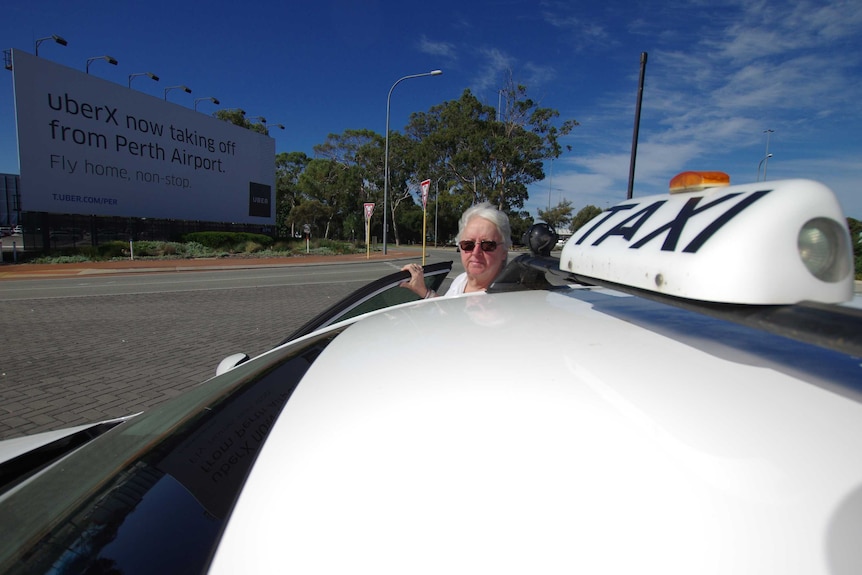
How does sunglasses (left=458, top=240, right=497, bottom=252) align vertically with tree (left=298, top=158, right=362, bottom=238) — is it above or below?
below

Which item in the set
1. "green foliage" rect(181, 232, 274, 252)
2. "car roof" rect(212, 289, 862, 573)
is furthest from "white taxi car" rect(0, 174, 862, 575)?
"green foliage" rect(181, 232, 274, 252)

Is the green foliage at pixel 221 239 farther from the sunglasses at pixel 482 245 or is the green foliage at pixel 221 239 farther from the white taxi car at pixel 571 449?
the white taxi car at pixel 571 449

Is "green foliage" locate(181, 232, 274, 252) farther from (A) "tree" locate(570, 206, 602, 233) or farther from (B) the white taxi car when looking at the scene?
(A) "tree" locate(570, 206, 602, 233)

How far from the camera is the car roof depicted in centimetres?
46

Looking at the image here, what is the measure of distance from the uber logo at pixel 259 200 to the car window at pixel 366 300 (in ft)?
98.6

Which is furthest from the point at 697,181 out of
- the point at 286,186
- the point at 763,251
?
the point at 286,186

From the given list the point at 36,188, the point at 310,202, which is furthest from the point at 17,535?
the point at 310,202

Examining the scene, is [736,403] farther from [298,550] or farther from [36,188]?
[36,188]

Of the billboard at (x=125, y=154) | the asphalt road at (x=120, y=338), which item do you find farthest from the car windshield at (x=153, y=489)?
the billboard at (x=125, y=154)

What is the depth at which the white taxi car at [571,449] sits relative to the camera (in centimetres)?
47

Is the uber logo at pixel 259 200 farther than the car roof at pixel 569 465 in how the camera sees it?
Yes

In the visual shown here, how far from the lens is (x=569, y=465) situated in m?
0.55

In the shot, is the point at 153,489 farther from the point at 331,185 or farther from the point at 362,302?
the point at 331,185

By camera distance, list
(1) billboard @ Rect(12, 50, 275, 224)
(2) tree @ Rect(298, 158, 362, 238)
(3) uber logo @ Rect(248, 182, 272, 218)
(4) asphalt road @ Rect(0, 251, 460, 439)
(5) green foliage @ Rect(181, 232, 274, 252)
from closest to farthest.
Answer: (4) asphalt road @ Rect(0, 251, 460, 439) → (1) billboard @ Rect(12, 50, 275, 224) → (5) green foliage @ Rect(181, 232, 274, 252) → (3) uber logo @ Rect(248, 182, 272, 218) → (2) tree @ Rect(298, 158, 362, 238)
